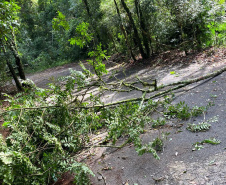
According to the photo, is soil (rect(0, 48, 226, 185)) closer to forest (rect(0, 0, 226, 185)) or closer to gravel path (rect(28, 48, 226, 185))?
gravel path (rect(28, 48, 226, 185))

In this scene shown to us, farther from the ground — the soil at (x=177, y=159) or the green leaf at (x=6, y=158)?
the green leaf at (x=6, y=158)

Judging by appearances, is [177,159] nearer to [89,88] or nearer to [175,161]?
[175,161]

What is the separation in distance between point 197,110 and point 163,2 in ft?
27.2

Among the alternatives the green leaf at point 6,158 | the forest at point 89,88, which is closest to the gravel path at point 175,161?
the forest at point 89,88

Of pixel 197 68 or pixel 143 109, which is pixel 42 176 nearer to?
pixel 143 109

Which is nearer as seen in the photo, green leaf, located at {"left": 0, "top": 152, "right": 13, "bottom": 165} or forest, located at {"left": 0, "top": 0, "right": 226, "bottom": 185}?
green leaf, located at {"left": 0, "top": 152, "right": 13, "bottom": 165}

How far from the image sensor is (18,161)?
2232 mm

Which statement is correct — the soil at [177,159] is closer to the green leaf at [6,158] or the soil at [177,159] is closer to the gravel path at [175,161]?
the gravel path at [175,161]

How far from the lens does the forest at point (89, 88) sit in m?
2.91

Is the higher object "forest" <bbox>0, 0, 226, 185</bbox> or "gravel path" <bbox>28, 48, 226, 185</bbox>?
"forest" <bbox>0, 0, 226, 185</bbox>

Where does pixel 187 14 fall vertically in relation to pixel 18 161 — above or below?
above

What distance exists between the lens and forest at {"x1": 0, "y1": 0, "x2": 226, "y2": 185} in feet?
9.53

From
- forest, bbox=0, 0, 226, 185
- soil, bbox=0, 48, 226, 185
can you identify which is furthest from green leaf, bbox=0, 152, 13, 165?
soil, bbox=0, 48, 226, 185

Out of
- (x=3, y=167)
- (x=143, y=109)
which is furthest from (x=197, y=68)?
(x=3, y=167)
